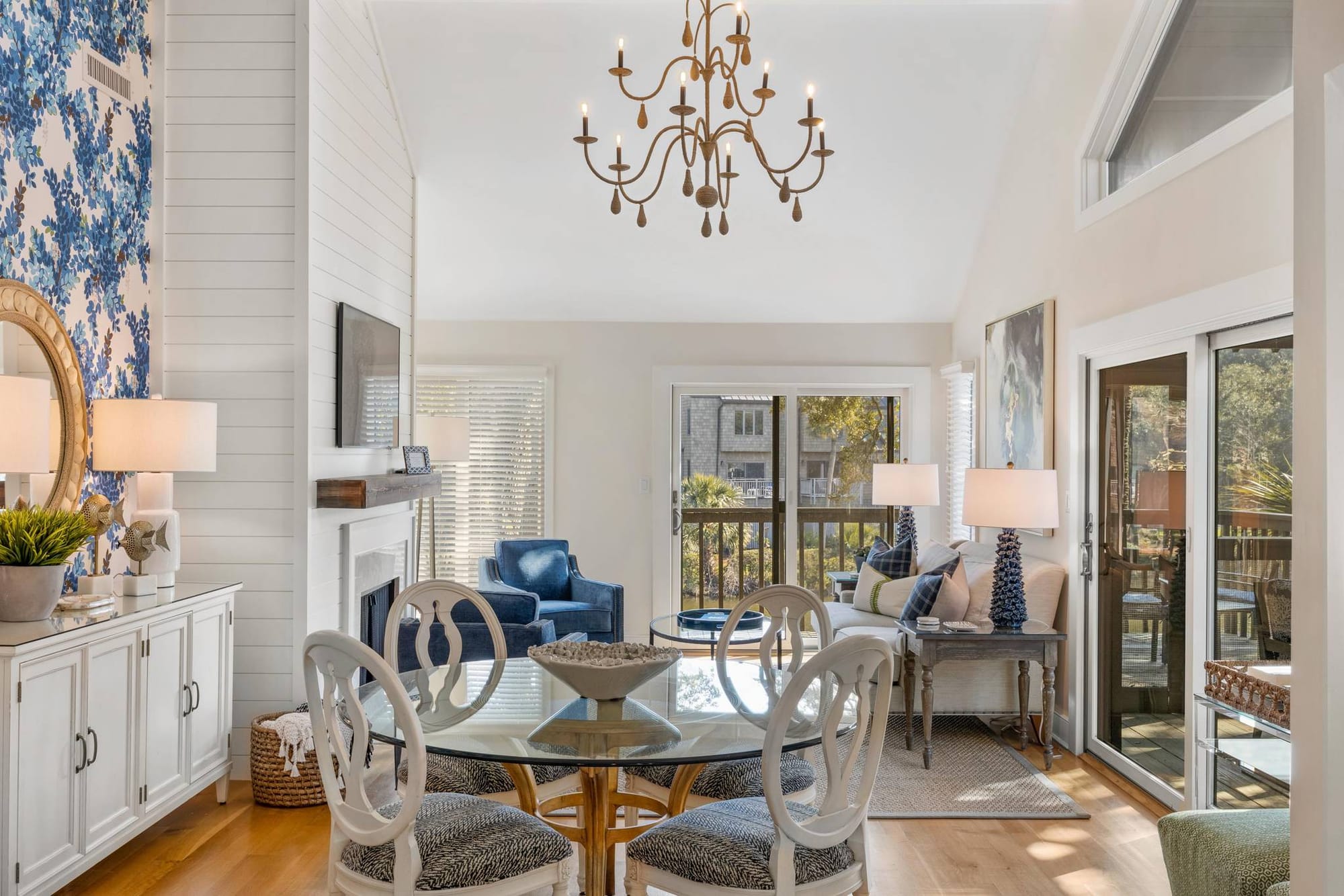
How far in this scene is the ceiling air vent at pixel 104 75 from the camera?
11.4 ft

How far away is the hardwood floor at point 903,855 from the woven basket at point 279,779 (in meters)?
0.04

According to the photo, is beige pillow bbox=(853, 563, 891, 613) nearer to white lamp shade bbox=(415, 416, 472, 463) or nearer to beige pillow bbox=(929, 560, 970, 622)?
beige pillow bbox=(929, 560, 970, 622)

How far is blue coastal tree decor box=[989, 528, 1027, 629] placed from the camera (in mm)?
4266

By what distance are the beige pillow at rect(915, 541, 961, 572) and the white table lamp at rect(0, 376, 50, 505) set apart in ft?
12.7

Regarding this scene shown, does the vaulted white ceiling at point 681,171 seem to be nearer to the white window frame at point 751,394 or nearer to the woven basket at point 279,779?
the white window frame at point 751,394

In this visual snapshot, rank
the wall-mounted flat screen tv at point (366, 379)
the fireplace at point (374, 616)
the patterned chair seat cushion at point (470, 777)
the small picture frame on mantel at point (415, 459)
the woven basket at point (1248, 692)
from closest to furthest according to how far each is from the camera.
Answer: the woven basket at point (1248, 692)
the patterned chair seat cushion at point (470, 777)
the wall-mounted flat screen tv at point (366, 379)
the fireplace at point (374, 616)
the small picture frame on mantel at point (415, 459)

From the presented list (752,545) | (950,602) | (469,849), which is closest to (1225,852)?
(469,849)

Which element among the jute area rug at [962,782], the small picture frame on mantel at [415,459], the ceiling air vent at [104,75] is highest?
the ceiling air vent at [104,75]

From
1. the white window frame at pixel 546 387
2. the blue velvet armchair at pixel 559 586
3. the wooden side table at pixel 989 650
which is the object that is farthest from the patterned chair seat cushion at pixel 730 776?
the white window frame at pixel 546 387

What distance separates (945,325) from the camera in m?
6.82

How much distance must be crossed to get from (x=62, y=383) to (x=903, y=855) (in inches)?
129

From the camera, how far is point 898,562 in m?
5.57

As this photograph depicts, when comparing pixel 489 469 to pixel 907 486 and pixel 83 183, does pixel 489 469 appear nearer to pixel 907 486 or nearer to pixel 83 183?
pixel 907 486

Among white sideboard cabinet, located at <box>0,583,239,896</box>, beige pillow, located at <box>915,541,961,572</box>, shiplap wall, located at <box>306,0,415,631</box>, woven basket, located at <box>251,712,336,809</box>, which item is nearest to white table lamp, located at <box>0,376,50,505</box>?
white sideboard cabinet, located at <box>0,583,239,896</box>
